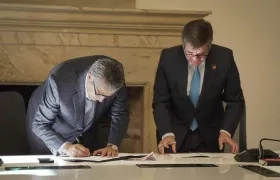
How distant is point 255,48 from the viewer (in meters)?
4.08

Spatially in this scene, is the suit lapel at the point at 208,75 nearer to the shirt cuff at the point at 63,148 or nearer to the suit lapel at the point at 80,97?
the suit lapel at the point at 80,97

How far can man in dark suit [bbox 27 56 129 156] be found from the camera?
222cm

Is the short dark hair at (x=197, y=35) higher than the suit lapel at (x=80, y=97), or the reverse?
the short dark hair at (x=197, y=35)

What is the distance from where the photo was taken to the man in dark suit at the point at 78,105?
2217mm

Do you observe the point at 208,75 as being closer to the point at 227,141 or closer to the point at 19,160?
the point at 227,141

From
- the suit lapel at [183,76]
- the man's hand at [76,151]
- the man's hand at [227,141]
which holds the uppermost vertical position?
the suit lapel at [183,76]

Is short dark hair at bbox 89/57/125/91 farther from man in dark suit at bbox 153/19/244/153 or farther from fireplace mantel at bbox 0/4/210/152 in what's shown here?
fireplace mantel at bbox 0/4/210/152

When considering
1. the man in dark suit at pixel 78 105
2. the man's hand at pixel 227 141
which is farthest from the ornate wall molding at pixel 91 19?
the man's hand at pixel 227 141

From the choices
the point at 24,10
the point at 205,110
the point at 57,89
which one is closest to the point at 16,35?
the point at 24,10

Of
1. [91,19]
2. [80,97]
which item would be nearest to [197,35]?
[80,97]

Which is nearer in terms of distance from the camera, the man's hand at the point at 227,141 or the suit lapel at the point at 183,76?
the man's hand at the point at 227,141

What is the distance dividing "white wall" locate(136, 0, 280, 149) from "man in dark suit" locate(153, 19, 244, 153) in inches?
52.9

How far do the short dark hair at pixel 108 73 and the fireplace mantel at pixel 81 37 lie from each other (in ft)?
4.87

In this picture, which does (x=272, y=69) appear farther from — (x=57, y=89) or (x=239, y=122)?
(x=57, y=89)
